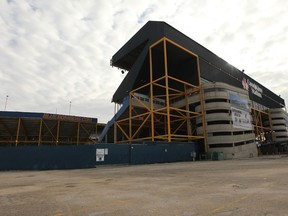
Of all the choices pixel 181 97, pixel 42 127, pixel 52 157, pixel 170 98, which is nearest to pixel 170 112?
pixel 170 98

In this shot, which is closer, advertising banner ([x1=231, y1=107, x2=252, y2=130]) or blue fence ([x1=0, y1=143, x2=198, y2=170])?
blue fence ([x1=0, y1=143, x2=198, y2=170])

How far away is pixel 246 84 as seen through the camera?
65.7 meters

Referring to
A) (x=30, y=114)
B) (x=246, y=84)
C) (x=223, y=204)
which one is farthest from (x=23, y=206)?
(x=246, y=84)

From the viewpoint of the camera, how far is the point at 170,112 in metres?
50.7

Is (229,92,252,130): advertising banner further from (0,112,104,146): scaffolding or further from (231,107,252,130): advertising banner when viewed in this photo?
(0,112,104,146): scaffolding

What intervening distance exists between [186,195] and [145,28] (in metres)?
44.1

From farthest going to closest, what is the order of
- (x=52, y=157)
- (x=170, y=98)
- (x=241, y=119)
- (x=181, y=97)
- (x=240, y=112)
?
(x=181, y=97) → (x=170, y=98) → (x=240, y=112) → (x=241, y=119) → (x=52, y=157)

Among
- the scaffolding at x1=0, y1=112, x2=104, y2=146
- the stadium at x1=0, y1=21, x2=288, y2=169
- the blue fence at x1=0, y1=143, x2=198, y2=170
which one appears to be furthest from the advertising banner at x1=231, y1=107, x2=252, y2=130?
the scaffolding at x1=0, y1=112, x2=104, y2=146

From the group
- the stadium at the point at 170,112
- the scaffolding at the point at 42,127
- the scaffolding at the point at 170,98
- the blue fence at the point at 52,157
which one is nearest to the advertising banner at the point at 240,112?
the stadium at the point at 170,112

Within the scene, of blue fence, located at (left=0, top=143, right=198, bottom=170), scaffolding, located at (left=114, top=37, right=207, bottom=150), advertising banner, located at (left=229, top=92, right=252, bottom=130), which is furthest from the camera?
scaffolding, located at (left=114, top=37, right=207, bottom=150)

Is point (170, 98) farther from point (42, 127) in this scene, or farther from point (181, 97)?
point (42, 127)

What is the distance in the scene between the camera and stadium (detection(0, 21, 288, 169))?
39469mm

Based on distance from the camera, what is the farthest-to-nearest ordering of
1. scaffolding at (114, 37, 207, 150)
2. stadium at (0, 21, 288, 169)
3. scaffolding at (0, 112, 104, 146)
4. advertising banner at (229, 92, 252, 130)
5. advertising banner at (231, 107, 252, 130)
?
scaffolding at (0, 112, 104, 146)
scaffolding at (114, 37, 207, 150)
advertising banner at (229, 92, 252, 130)
advertising banner at (231, 107, 252, 130)
stadium at (0, 21, 288, 169)

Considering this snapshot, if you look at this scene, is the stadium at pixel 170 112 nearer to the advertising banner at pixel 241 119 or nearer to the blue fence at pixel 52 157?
the advertising banner at pixel 241 119
